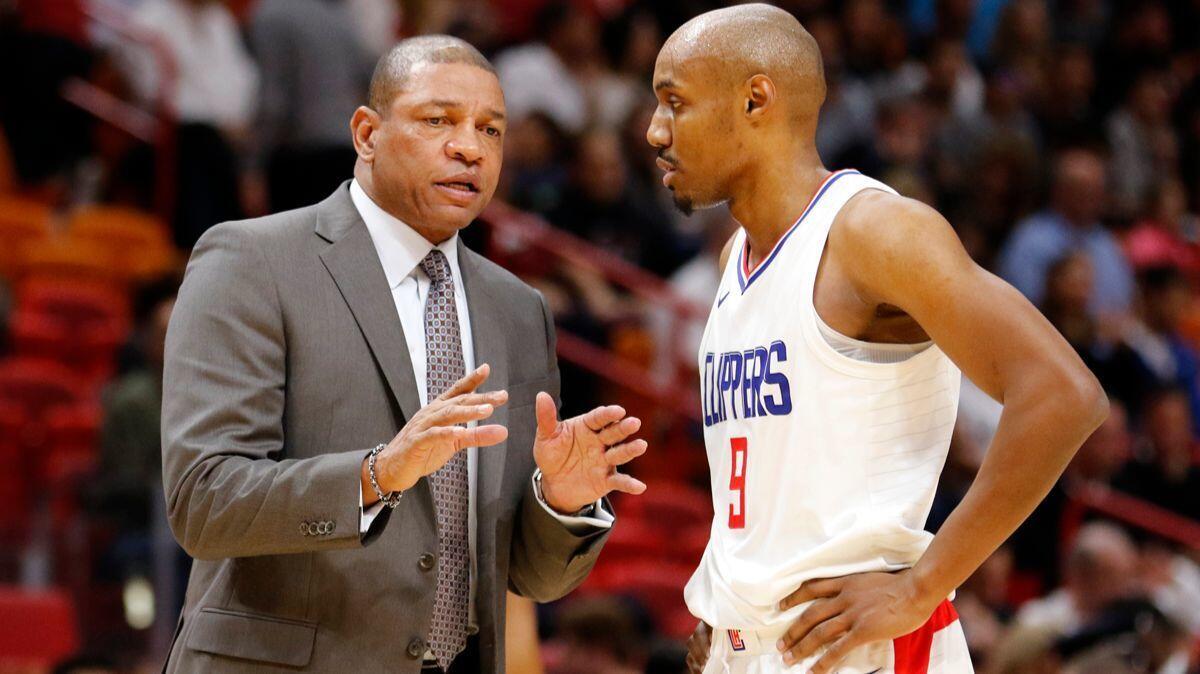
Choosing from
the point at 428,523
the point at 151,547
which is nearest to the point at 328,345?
the point at 428,523

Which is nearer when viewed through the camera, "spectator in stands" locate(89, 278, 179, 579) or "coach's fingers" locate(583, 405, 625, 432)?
"coach's fingers" locate(583, 405, 625, 432)

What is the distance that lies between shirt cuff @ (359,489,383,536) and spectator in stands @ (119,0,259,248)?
6.08 meters

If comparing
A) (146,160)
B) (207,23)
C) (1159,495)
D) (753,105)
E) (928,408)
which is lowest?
(1159,495)

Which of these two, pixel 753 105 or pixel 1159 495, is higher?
pixel 753 105

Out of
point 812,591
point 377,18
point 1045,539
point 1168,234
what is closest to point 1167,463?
point 1045,539

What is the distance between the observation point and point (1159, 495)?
30.0 ft

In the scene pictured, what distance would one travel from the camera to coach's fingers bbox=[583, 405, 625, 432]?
3512mm

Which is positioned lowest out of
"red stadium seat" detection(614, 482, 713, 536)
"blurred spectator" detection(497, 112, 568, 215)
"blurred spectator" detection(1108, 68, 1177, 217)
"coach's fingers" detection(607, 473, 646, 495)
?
"red stadium seat" detection(614, 482, 713, 536)

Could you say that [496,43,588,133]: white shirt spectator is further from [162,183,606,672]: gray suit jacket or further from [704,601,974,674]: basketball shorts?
[704,601,974,674]: basketball shorts

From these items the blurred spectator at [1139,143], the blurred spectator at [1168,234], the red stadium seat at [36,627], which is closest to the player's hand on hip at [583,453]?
the red stadium seat at [36,627]

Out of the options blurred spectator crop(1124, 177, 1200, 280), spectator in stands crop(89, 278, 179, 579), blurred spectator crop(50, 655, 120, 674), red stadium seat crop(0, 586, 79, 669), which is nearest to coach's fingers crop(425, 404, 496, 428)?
blurred spectator crop(50, 655, 120, 674)

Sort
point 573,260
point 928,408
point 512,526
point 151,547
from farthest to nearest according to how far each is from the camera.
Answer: point 573,260, point 151,547, point 512,526, point 928,408

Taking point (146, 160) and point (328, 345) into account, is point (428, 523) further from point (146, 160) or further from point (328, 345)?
point (146, 160)

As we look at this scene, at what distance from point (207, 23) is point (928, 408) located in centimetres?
739
